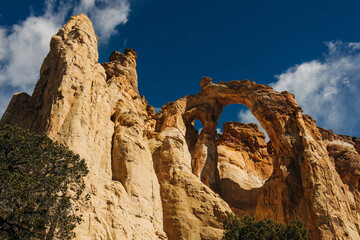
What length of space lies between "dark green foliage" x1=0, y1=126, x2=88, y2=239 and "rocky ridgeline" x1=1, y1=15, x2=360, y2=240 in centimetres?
155

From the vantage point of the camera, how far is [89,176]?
822 inches

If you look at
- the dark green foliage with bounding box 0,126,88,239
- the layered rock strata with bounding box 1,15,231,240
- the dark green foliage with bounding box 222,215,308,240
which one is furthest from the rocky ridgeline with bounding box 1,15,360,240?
the dark green foliage with bounding box 222,215,308,240

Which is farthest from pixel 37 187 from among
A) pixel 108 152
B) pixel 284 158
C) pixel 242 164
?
pixel 242 164

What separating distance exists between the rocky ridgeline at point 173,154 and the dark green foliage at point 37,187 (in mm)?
1552

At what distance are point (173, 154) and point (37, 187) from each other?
17696mm

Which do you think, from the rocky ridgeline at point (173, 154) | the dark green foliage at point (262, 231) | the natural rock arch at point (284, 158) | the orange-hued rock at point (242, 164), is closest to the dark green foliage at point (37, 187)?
the rocky ridgeline at point (173, 154)

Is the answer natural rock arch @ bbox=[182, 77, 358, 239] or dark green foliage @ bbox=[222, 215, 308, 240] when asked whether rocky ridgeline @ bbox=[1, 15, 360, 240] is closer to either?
natural rock arch @ bbox=[182, 77, 358, 239]

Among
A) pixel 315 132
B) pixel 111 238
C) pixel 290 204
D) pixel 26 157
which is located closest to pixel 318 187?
pixel 290 204

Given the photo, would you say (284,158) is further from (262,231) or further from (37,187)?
(37,187)

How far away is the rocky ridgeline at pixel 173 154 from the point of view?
74.4 feet

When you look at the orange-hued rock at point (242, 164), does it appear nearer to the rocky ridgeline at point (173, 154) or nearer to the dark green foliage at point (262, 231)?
the rocky ridgeline at point (173, 154)

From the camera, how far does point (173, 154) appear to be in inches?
1307

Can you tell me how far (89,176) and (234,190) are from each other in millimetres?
23855

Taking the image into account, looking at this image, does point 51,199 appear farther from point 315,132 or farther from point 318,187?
Result: point 315,132
